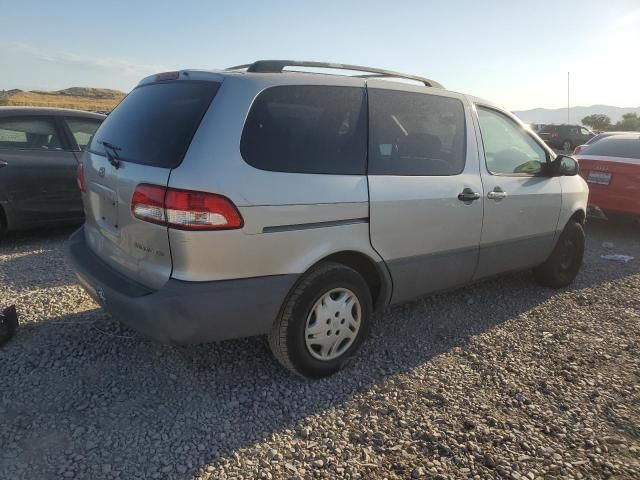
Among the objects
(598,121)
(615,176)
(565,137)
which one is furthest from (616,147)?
(598,121)

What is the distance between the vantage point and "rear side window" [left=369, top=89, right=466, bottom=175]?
3186 mm

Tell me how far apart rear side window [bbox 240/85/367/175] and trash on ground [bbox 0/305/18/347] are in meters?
2.11

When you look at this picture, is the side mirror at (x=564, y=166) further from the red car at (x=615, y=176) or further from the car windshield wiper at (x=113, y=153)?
the car windshield wiper at (x=113, y=153)

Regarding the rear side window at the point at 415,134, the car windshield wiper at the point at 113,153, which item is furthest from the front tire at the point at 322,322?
the car windshield wiper at the point at 113,153

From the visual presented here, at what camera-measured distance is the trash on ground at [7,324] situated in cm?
335

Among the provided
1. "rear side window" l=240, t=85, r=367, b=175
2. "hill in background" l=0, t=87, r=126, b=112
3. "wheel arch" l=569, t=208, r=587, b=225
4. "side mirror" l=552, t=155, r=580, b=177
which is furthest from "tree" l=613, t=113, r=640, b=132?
"rear side window" l=240, t=85, r=367, b=175

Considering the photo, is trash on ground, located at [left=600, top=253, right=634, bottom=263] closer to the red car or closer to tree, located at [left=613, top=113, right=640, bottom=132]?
the red car

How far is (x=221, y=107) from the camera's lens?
8.52ft

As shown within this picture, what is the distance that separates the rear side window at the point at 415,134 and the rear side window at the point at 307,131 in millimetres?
120

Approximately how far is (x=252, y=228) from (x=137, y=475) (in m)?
1.25

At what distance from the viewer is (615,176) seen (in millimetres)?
7238

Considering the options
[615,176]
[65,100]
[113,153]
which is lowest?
[615,176]

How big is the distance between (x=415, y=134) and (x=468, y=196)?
23.4 inches

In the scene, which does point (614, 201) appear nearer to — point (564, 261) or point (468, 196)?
point (564, 261)
